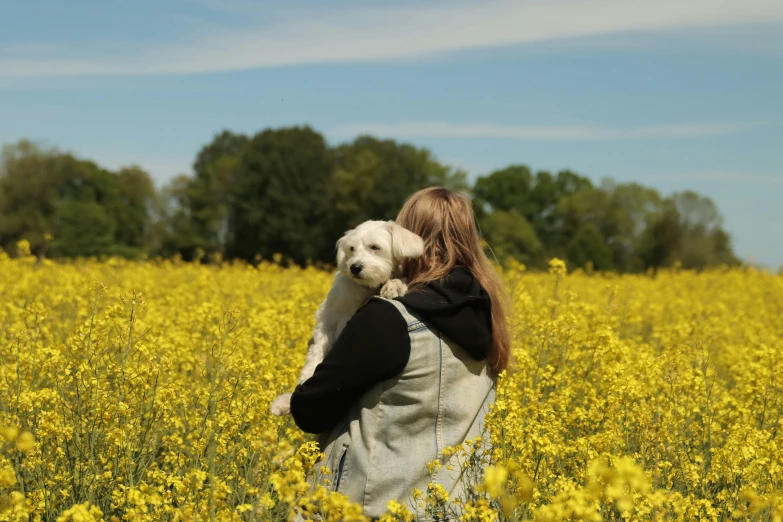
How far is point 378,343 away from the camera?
361 centimetres

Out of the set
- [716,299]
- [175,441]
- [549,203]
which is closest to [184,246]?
[549,203]

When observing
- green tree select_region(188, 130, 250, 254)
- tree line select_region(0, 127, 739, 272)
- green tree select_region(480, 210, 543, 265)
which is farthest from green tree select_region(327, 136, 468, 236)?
green tree select_region(188, 130, 250, 254)

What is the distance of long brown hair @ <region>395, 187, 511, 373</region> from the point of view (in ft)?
12.9

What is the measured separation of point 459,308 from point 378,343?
0.39m

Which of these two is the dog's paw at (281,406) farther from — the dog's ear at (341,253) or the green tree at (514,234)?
the green tree at (514,234)

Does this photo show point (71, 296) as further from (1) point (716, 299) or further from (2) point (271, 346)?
(1) point (716, 299)

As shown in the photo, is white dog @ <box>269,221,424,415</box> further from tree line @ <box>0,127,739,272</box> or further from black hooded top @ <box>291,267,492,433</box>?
tree line @ <box>0,127,739,272</box>

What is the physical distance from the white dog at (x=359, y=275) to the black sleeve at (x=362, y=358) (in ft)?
1.18

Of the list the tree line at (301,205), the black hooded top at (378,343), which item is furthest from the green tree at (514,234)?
the black hooded top at (378,343)

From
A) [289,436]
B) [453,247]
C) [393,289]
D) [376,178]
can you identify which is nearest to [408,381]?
[393,289]

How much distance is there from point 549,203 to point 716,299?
158ft

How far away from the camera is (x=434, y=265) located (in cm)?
393

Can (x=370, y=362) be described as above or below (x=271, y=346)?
above

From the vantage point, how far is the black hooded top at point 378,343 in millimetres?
3609
